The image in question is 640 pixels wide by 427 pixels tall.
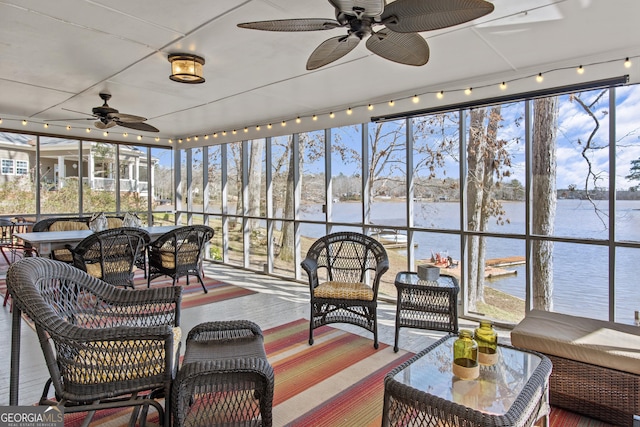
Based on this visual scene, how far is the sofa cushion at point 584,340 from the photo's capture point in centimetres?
224

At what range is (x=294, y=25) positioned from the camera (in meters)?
2.04

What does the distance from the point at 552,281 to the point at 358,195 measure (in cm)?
257

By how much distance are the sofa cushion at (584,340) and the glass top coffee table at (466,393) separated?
358 mm

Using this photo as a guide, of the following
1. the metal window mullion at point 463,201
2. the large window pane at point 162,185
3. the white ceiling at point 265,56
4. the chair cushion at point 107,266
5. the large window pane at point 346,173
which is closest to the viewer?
the white ceiling at point 265,56

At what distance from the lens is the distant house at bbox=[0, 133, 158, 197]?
630cm

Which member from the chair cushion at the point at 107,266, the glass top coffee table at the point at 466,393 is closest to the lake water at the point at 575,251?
the glass top coffee table at the point at 466,393

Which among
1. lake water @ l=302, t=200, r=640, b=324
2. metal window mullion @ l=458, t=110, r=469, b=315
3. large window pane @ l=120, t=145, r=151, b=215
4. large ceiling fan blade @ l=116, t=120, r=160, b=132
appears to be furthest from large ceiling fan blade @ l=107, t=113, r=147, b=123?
metal window mullion @ l=458, t=110, r=469, b=315

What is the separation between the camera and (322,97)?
4766 millimetres

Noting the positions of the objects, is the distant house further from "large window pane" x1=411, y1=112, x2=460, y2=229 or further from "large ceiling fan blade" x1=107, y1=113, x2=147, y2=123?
"large window pane" x1=411, y1=112, x2=460, y2=229

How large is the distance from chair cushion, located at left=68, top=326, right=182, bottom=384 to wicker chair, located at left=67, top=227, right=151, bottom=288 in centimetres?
257

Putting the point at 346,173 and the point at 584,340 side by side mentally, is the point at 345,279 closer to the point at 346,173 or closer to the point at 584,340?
the point at 346,173

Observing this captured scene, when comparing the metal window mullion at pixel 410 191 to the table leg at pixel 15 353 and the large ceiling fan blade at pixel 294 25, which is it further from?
the table leg at pixel 15 353

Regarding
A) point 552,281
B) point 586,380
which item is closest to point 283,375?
point 586,380

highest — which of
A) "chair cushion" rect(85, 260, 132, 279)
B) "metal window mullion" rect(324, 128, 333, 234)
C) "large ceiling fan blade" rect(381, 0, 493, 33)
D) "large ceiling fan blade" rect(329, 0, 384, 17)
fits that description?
"large ceiling fan blade" rect(329, 0, 384, 17)
